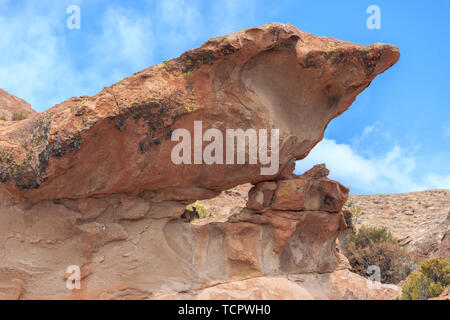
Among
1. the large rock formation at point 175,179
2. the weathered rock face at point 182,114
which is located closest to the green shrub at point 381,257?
the large rock formation at point 175,179

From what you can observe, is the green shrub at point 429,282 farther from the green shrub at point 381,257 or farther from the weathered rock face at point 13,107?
the weathered rock face at point 13,107

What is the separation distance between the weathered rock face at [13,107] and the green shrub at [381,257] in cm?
1445

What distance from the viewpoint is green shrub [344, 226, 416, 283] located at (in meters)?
12.6

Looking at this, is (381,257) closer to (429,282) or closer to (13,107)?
(429,282)

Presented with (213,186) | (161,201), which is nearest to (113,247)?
(161,201)

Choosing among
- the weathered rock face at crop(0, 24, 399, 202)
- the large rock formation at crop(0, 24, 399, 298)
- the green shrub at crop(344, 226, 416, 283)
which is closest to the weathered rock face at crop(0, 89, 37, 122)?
the weathered rock face at crop(0, 24, 399, 202)

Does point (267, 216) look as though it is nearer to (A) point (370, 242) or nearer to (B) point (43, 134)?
(B) point (43, 134)

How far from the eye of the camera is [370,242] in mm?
14398

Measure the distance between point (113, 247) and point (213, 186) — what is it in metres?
2.10

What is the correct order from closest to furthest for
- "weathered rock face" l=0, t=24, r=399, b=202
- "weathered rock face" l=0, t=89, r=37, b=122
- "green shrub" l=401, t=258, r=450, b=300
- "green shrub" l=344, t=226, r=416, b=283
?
1. "weathered rock face" l=0, t=24, r=399, b=202
2. "green shrub" l=401, t=258, r=450, b=300
3. "green shrub" l=344, t=226, r=416, b=283
4. "weathered rock face" l=0, t=89, r=37, b=122

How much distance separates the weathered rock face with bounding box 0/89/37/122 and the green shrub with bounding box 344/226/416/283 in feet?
47.4

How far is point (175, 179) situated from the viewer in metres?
6.93

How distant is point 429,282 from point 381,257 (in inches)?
220

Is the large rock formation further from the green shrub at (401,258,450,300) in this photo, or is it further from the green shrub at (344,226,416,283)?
the green shrub at (344,226,416,283)
